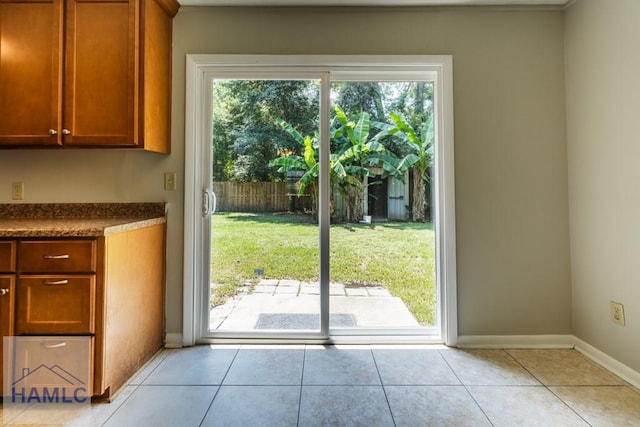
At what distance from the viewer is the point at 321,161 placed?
2164 mm

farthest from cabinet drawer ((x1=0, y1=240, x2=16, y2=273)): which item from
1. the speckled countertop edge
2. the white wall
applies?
the white wall

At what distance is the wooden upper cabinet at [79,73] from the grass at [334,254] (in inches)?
33.4

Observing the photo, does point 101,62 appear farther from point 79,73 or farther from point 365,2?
point 365,2

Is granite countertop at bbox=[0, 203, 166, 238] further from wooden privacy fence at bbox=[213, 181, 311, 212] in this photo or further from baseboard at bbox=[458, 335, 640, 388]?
baseboard at bbox=[458, 335, 640, 388]

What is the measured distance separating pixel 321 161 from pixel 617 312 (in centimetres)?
192

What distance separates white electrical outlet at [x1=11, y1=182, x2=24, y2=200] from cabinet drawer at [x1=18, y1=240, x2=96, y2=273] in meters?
0.85

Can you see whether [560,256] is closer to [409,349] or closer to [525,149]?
[525,149]

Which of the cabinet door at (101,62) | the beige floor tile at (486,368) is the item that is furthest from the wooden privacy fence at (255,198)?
the beige floor tile at (486,368)

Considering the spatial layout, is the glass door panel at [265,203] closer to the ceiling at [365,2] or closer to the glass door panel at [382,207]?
the glass door panel at [382,207]

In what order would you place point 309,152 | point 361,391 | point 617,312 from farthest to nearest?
1. point 309,152
2. point 617,312
3. point 361,391

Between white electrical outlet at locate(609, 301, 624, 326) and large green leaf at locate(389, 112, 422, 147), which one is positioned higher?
large green leaf at locate(389, 112, 422, 147)

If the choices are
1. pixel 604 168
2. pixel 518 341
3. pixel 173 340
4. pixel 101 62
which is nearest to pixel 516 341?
pixel 518 341

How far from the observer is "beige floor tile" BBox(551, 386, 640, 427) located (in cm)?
140

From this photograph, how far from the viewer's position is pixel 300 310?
2.19 m
